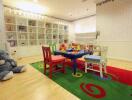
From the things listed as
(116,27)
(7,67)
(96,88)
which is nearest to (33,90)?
(96,88)

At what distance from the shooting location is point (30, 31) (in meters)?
5.11

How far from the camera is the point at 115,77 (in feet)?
7.63

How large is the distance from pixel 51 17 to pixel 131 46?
4584 millimetres

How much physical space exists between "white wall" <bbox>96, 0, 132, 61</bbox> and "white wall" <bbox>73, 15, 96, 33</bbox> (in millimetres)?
1207

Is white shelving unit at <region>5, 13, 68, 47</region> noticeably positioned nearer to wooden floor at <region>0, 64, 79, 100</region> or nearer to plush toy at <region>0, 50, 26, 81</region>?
plush toy at <region>0, 50, 26, 81</region>

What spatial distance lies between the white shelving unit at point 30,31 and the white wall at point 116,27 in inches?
111

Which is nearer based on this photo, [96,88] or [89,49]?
[96,88]

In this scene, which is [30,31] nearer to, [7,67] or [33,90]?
[7,67]

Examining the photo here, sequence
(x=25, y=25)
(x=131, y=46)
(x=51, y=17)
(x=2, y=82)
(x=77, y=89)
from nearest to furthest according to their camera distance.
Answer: (x=77, y=89) < (x=2, y=82) < (x=131, y=46) < (x=25, y=25) < (x=51, y=17)

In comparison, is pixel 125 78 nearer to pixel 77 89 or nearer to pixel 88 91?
pixel 88 91

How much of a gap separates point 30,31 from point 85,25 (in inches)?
137

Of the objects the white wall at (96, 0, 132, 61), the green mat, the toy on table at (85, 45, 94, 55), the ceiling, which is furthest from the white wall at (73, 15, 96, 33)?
the green mat

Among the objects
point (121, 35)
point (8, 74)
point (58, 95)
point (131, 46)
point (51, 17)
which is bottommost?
point (58, 95)

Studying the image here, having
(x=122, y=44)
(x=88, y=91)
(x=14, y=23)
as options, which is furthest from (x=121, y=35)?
(x=14, y=23)
